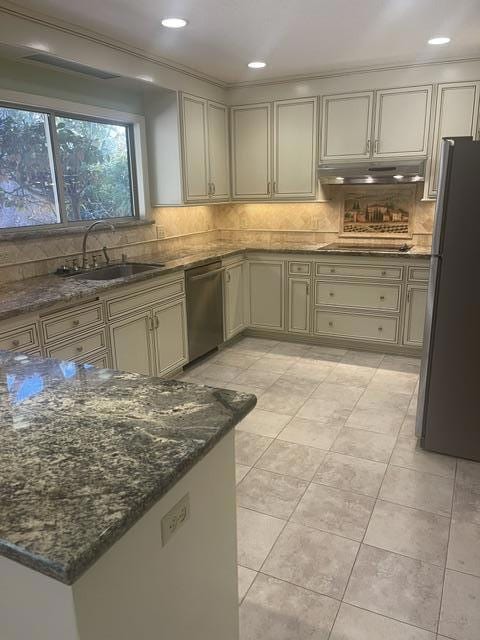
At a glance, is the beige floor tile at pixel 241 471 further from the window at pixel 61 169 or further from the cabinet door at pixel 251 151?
the cabinet door at pixel 251 151

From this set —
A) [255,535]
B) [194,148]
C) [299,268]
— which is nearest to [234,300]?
[299,268]

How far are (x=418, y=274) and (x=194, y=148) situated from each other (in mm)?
2326

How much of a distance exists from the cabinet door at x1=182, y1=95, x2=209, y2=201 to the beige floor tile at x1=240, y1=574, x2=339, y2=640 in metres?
3.36

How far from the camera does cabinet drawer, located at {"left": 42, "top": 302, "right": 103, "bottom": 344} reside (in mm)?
2631

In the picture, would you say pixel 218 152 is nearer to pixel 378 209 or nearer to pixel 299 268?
pixel 299 268

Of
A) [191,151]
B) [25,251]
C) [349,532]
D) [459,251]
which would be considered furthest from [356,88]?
[349,532]

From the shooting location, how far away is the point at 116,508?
870mm

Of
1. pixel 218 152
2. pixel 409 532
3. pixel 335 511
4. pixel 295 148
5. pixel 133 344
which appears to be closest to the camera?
pixel 409 532

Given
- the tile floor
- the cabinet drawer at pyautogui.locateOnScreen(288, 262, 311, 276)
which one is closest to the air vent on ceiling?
the cabinet drawer at pyautogui.locateOnScreen(288, 262, 311, 276)

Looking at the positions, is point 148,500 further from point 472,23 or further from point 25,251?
point 472,23

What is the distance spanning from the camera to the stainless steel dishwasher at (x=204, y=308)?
13.1 ft

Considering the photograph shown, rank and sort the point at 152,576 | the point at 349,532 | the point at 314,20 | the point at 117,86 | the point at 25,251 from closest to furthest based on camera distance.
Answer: the point at 152,576 → the point at 349,532 → the point at 314,20 → the point at 25,251 → the point at 117,86

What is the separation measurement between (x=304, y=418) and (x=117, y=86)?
3.03 metres

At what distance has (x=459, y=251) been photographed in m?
2.51
